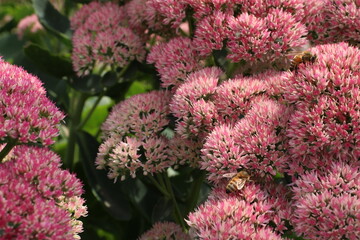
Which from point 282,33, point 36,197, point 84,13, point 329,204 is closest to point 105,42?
point 84,13

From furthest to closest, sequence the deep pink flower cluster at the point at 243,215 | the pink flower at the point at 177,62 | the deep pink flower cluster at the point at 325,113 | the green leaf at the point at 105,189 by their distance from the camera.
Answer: the green leaf at the point at 105,189 < the pink flower at the point at 177,62 < the deep pink flower cluster at the point at 325,113 < the deep pink flower cluster at the point at 243,215

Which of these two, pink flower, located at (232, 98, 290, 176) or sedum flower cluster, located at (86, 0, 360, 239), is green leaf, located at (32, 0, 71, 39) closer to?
sedum flower cluster, located at (86, 0, 360, 239)

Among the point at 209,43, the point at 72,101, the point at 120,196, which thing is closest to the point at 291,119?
the point at 209,43

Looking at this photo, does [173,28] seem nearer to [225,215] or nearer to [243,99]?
[243,99]

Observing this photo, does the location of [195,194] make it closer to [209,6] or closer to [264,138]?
[264,138]

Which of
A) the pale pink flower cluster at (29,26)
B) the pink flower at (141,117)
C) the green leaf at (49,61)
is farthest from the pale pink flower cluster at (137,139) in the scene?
the pale pink flower cluster at (29,26)

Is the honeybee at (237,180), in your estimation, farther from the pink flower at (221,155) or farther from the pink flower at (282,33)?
the pink flower at (282,33)
